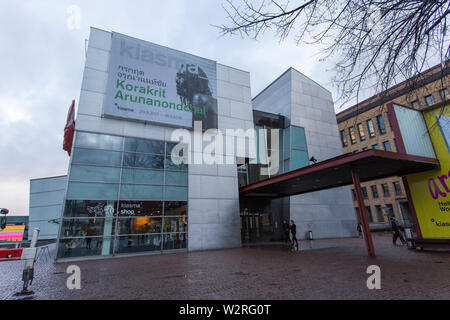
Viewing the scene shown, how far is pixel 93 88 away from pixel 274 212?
17.5m

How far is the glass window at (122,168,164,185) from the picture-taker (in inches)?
573

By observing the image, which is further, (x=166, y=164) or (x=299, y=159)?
(x=299, y=159)

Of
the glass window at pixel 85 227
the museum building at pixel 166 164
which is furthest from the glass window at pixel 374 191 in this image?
the glass window at pixel 85 227

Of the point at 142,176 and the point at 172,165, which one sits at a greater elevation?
the point at 172,165

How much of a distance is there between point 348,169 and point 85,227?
48.4 ft

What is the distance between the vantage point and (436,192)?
1098 centimetres

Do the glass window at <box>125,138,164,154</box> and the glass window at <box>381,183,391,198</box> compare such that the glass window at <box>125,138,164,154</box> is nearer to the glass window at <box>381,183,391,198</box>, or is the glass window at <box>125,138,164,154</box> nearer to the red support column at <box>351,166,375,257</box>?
the red support column at <box>351,166,375,257</box>

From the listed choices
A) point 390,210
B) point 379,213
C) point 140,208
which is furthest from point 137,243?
point 379,213

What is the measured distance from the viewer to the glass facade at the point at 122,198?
12.9 m

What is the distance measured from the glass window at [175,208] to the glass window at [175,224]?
1.06 feet

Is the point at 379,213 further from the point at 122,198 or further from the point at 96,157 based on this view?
the point at 96,157

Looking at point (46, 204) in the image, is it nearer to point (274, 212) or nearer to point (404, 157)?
point (274, 212)

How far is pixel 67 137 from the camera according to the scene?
15945 mm

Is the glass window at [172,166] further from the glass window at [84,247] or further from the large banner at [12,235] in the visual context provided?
the large banner at [12,235]
